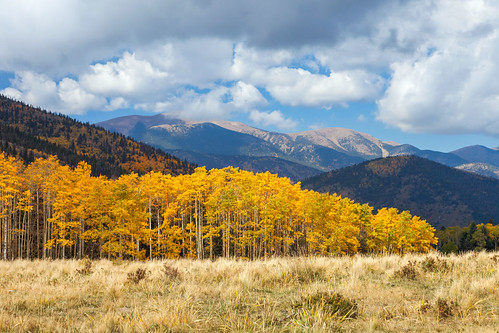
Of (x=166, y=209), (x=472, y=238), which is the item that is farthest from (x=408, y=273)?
(x=472, y=238)

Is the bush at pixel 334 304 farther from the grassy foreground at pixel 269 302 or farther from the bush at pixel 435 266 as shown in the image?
the bush at pixel 435 266

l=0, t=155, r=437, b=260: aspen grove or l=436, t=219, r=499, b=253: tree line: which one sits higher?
l=0, t=155, r=437, b=260: aspen grove

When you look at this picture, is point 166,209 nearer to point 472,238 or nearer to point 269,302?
point 269,302

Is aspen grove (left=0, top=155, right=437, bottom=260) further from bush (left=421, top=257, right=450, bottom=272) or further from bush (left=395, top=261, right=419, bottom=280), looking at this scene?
bush (left=395, top=261, right=419, bottom=280)

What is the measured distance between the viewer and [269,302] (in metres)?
6.43

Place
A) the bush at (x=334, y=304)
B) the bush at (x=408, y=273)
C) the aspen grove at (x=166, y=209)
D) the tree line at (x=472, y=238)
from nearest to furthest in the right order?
the bush at (x=334, y=304) < the bush at (x=408, y=273) < the aspen grove at (x=166, y=209) < the tree line at (x=472, y=238)

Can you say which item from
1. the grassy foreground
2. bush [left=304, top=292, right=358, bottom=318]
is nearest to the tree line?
the grassy foreground

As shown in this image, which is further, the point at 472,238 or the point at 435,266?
the point at 472,238

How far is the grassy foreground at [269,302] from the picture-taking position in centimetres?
513

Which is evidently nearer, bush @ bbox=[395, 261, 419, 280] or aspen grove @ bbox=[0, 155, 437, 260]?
bush @ bbox=[395, 261, 419, 280]

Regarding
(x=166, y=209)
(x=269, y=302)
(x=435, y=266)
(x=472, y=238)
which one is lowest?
(x=472, y=238)

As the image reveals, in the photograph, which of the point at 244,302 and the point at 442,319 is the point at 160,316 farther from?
the point at 442,319

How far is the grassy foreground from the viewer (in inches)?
202

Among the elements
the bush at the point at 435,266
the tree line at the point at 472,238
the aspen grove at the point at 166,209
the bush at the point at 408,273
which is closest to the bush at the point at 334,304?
the bush at the point at 408,273
